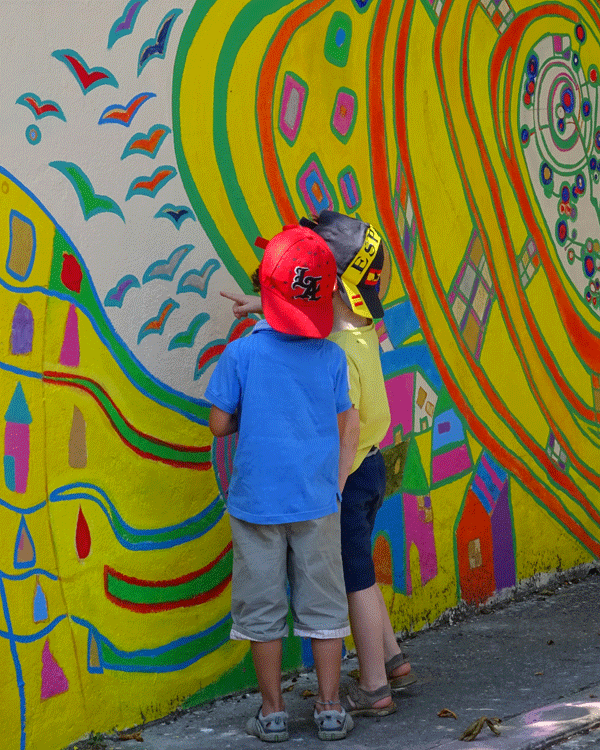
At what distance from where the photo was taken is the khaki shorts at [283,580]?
321 centimetres

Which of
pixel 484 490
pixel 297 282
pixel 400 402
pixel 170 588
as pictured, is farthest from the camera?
pixel 484 490

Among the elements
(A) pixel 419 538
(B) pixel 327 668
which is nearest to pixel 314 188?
(A) pixel 419 538

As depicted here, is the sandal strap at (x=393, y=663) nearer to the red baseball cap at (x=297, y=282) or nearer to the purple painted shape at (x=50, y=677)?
the purple painted shape at (x=50, y=677)

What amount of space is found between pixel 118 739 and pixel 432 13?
11.3ft

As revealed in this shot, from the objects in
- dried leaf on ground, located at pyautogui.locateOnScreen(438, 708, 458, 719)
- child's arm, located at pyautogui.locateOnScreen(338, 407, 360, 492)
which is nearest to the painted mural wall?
child's arm, located at pyautogui.locateOnScreen(338, 407, 360, 492)

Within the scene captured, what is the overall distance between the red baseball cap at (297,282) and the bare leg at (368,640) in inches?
39.6

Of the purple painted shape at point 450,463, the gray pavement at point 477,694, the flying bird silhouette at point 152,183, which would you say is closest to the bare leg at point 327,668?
the gray pavement at point 477,694

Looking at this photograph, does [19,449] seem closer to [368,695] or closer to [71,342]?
[71,342]

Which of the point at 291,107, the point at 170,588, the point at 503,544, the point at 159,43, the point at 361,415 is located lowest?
the point at 503,544

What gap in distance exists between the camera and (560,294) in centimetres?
545

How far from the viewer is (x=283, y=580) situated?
10.7 ft

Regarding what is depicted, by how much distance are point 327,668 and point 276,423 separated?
843mm

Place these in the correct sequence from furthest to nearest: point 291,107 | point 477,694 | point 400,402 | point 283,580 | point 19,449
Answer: point 400,402, point 291,107, point 477,694, point 283,580, point 19,449

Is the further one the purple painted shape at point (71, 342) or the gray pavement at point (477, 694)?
the gray pavement at point (477, 694)
